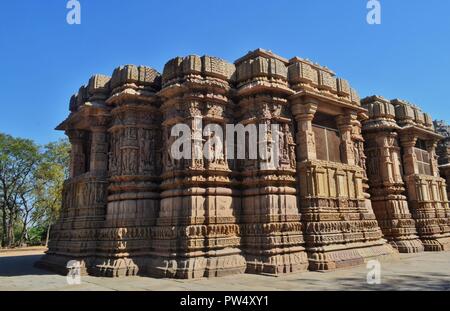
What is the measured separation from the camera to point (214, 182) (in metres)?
10.5

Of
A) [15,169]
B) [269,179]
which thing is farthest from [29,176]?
[269,179]

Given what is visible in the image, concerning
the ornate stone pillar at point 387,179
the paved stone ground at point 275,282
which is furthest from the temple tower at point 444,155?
the paved stone ground at point 275,282

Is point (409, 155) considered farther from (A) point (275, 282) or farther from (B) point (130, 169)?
(B) point (130, 169)

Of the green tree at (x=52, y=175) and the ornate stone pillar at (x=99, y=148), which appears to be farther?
the green tree at (x=52, y=175)

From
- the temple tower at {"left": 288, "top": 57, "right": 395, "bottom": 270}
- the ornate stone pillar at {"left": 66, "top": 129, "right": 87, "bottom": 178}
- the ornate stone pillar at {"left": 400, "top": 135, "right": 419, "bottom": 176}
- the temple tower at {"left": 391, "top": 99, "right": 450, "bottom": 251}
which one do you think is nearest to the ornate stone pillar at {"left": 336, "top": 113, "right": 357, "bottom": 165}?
the temple tower at {"left": 288, "top": 57, "right": 395, "bottom": 270}

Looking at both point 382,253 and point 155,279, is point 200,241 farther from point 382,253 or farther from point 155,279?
point 382,253

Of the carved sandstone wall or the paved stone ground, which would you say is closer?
the paved stone ground

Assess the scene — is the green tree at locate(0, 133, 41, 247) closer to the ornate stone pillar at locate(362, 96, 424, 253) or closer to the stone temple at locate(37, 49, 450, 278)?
the stone temple at locate(37, 49, 450, 278)

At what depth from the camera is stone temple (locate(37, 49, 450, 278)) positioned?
10.1m

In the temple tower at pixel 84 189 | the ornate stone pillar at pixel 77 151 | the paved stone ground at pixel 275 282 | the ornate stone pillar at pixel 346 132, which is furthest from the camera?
the ornate stone pillar at pixel 77 151

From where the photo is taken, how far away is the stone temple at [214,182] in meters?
10.1

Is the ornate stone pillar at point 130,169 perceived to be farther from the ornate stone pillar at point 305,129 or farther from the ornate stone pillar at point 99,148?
the ornate stone pillar at point 305,129

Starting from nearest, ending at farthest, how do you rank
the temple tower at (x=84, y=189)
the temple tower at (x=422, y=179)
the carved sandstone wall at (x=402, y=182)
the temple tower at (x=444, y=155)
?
1. the temple tower at (x=84, y=189)
2. the carved sandstone wall at (x=402, y=182)
3. the temple tower at (x=422, y=179)
4. the temple tower at (x=444, y=155)

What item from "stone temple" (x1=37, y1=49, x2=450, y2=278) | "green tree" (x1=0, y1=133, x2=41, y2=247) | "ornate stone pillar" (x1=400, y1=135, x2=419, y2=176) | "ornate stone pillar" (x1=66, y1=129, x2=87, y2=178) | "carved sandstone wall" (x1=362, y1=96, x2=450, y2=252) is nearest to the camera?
"stone temple" (x1=37, y1=49, x2=450, y2=278)
